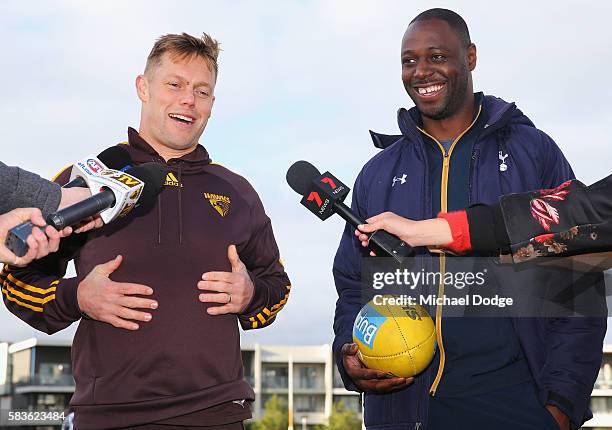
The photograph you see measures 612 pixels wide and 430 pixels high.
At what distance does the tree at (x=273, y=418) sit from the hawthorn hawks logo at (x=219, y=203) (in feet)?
214

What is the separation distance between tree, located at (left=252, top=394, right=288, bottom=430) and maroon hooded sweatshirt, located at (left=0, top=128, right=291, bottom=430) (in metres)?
65.4

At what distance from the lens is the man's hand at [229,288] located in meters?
4.89

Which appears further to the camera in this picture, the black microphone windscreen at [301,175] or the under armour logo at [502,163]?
the under armour logo at [502,163]

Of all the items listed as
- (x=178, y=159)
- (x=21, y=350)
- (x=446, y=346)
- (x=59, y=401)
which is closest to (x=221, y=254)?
(x=178, y=159)

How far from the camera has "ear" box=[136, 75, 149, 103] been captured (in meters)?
5.57

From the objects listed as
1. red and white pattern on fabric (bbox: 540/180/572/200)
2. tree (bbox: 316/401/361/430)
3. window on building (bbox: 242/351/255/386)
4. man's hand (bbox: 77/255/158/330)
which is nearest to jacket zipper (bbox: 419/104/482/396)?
red and white pattern on fabric (bbox: 540/180/572/200)

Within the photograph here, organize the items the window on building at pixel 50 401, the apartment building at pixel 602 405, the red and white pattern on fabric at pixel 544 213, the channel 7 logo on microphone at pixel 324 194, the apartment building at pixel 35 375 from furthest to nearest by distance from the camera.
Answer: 1. the apartment building at pixel 602 405
2. the apartment building at pixel 35 375
3. the window on building at pixel 50 401
4. the channel 7 logo on microphone at pixel 324 194
5. the red and white pattern on fabric at pixel 544 213

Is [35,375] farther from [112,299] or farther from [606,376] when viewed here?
[112,299]

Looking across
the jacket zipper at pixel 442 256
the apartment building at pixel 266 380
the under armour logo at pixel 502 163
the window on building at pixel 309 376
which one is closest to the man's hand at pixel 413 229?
the jacket zipper at pixel 442 256

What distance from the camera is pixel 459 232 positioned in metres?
4.08

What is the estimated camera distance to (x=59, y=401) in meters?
71.8

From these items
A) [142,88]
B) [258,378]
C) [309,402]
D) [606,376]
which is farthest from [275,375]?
[142,88]

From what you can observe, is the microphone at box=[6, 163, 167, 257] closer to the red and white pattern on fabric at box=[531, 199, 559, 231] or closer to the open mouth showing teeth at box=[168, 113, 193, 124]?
the open mouth showing teeth at box=[168, 113, 193, 124]

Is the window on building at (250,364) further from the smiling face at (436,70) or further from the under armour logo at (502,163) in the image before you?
the under armour logo at (502,163)
